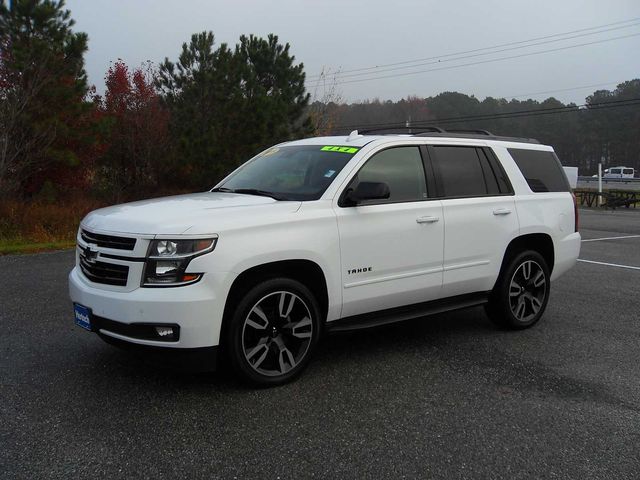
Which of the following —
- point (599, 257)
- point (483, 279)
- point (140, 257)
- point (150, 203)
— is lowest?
point (599, 257)

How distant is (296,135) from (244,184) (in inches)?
528

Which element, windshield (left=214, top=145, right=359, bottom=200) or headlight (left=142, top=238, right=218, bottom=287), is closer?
headlight (left=142, top=238, right=218, bottom=287)

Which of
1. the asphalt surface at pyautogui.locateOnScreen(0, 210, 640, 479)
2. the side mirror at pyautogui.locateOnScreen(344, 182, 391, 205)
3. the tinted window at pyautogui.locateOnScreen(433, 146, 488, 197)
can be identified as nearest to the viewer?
the asphalt surface at pyautogui.locateOnScreen(0, 210, 640, 479)

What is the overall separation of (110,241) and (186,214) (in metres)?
0.53

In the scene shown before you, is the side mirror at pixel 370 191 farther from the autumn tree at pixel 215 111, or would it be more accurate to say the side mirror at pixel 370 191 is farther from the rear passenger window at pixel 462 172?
the autumn tree at pixel 215 111

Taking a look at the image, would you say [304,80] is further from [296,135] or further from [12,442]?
[12,442]

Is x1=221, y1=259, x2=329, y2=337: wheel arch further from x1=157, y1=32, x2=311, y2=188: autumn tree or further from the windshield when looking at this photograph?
x1=157, y1=32, x2=311, y2=188: autumn tree

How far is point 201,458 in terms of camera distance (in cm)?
301

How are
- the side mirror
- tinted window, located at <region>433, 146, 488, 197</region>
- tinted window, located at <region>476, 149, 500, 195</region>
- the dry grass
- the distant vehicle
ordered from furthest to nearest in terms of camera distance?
1. the distant vehicle
2. the dry grass
3. tinted window, located at <region>476, 149, 500, 195</region>
4. tinted window, located at <region>433, 146, 488, 197</region>
5. the side mirror

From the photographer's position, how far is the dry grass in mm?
10992

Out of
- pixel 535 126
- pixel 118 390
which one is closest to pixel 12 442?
pixel 118 390

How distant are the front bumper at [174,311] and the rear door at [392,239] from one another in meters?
1.06

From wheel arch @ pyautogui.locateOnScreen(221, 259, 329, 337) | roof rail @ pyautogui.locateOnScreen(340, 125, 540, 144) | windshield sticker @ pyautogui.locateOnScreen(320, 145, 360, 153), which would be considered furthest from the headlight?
roof rail @ pyautogui.locateOnScreen(340, 125, 540, 144)

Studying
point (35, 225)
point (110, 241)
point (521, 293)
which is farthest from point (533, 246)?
point (35, 225)
